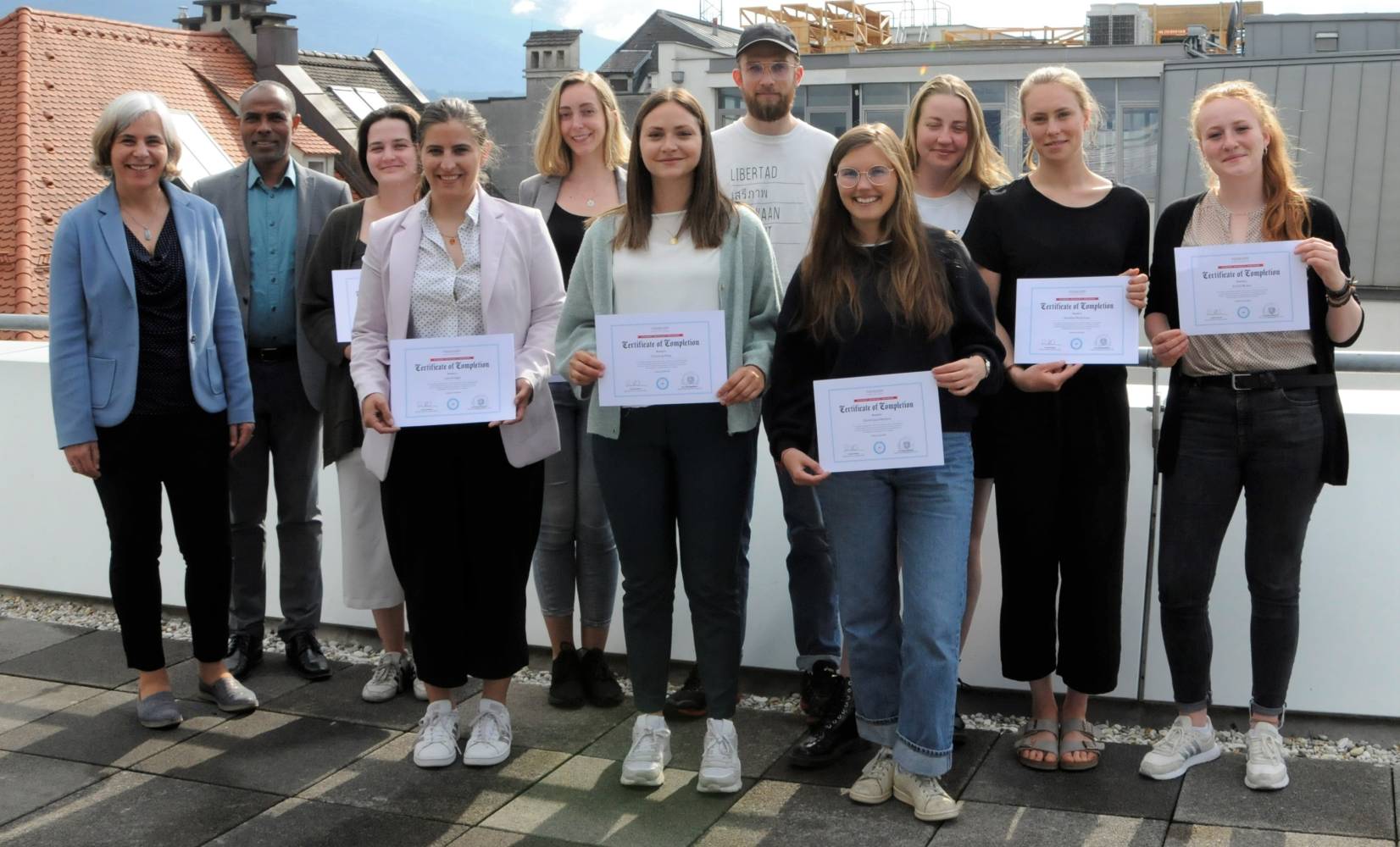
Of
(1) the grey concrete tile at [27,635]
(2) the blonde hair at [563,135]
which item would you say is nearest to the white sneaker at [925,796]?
(2) the blonde hair at [563,135]

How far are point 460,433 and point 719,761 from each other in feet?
4.09

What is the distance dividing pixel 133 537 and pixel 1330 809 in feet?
12.4

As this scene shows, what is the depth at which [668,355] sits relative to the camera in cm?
394

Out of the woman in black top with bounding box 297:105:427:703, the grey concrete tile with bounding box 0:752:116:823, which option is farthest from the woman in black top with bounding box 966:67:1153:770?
the grey concrete tile with bounding box 0:752:116:823

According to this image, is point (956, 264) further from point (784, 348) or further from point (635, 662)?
point (635, 662)

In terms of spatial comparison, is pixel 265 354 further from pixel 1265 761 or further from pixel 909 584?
pixel 1265 761

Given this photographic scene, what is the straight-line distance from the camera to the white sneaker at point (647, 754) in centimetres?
418

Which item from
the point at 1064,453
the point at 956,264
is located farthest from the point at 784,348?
the point at 1064,453

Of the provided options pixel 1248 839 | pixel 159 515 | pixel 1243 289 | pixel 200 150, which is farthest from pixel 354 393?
pixel 200 150

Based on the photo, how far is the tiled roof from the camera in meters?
22.8

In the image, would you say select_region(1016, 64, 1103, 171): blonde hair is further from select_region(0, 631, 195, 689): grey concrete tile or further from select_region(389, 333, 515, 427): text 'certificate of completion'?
select_region(0, 631, 195, 689): grey concrete tile

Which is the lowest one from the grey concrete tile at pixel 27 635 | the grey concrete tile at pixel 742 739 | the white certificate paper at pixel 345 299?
the grey concrete tile at pixel 27 635

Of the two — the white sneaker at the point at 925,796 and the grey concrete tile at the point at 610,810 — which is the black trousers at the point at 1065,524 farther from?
the grey concrete tile at the point at 610,810

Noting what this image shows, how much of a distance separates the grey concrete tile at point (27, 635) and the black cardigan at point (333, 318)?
180 centimetres
